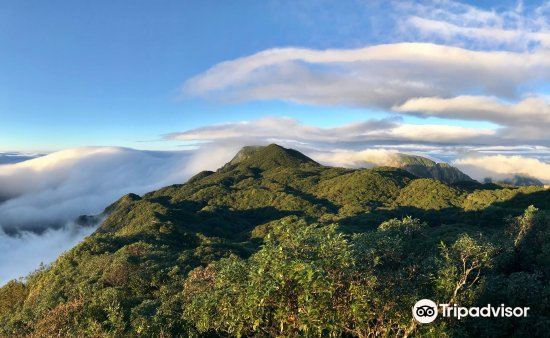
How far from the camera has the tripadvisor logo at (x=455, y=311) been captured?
2127 cm

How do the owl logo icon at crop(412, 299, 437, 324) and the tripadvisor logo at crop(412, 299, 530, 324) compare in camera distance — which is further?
the tripadvisor logo at crop(412, 299, 530, 324)

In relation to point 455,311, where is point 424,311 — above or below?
above

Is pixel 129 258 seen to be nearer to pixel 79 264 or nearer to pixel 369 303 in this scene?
pixel 79 264

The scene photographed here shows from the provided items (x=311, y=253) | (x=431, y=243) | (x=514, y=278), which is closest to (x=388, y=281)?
(x=311, y=253)

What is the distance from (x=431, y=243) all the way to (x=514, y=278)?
31.3 m

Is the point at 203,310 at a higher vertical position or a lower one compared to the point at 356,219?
higher

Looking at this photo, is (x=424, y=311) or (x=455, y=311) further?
(x=455, y=311)

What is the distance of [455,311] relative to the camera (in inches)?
952

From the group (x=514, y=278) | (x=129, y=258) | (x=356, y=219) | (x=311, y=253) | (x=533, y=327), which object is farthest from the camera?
(x=356, y=219)

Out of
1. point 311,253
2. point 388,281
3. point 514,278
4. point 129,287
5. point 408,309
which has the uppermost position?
point 311,253

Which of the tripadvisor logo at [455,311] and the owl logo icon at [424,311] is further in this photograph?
the tripadvisor logo at [455,311]

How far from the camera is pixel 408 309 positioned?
70.1 feet

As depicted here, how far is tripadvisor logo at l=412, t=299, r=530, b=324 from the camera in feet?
69.8

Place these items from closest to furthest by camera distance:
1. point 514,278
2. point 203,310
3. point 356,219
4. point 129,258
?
point 203,310, point 514,278, point 129,258, point 356,219
